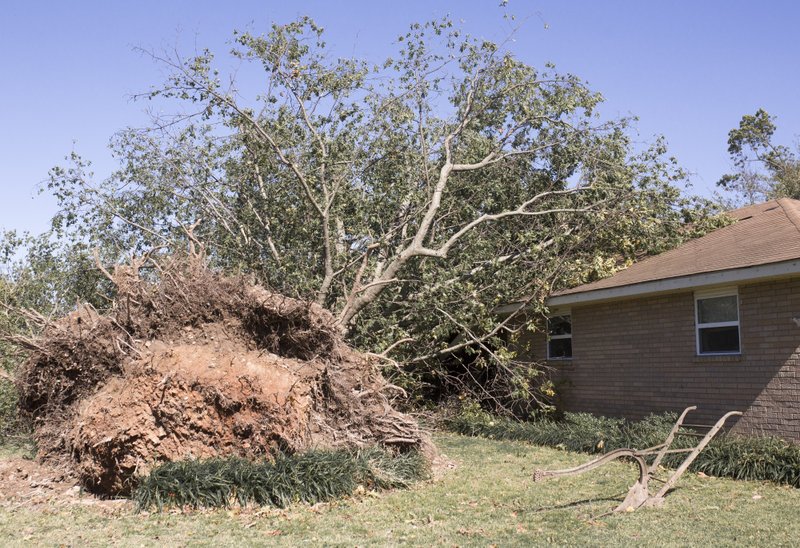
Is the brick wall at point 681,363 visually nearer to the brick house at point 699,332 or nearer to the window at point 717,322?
the brick house at point 699,332

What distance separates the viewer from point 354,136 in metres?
14.3

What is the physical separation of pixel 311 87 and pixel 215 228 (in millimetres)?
4170

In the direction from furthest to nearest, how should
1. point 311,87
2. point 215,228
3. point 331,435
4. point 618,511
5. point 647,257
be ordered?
point 215,228 → point 647,257 → point 311,87 → point 331,435 → point 618,511

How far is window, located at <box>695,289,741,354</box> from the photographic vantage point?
37.6ft

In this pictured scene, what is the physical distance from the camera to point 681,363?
1227 centimetres

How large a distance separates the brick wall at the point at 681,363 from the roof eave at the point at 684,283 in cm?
44

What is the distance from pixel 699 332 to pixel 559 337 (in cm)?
359

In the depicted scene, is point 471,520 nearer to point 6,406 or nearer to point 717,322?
point 717,322

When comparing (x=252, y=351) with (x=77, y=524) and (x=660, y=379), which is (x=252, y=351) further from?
(x=660, y=379)

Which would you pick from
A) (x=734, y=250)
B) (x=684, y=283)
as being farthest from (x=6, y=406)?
(x=734, y=250)

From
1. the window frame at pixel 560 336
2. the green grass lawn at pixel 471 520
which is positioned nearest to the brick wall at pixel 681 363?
the window frame at pixel 560 336

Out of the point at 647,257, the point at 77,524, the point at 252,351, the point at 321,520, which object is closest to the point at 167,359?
the point at 252,351

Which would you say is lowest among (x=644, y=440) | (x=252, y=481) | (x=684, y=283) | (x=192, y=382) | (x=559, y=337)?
(x=252, y=481)

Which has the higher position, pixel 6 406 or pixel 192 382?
pixel 192 382
